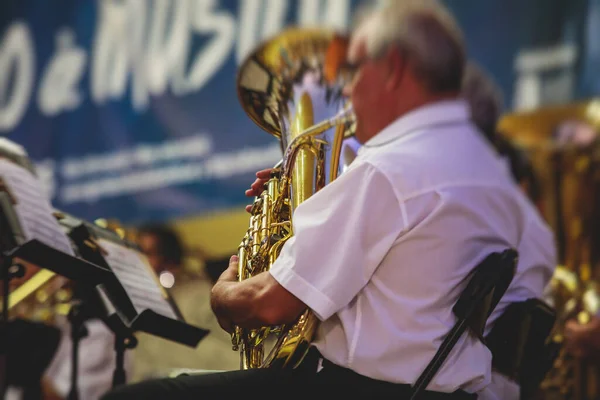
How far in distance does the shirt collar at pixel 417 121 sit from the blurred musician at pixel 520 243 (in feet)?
1.79

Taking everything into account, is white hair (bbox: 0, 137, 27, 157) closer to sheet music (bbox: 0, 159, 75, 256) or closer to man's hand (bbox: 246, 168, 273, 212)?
sheet music (bbox: 0, 159, 75, 256)

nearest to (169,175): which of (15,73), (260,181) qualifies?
(15,73)

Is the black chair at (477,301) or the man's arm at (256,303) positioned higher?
the man's arm at (256,303)

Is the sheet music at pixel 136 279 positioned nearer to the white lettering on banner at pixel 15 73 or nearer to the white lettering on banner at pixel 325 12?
the white lettering on banner at pixel 325 12

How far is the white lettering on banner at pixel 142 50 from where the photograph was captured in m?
4.96

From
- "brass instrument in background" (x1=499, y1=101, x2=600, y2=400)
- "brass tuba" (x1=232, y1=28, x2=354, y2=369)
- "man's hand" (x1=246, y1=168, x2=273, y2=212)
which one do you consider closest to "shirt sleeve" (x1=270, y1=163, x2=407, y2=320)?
"brass tuba" (x1=232, y1=28, x2=354, y2=369)

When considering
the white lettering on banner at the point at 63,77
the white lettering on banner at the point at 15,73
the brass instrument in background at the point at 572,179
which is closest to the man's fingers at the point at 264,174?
the brass instrument in background at the point at 572,179

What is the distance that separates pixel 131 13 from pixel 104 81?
53 centimetres

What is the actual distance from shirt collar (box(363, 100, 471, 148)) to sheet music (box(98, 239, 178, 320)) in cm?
73

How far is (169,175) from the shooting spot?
513 cm

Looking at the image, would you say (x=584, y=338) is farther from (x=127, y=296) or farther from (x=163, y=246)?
(x=163, y=246)

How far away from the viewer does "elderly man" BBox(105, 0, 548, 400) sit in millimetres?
1462

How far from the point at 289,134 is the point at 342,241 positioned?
19.6 inches

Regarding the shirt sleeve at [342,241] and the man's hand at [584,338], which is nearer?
the shirt sleeve at [342,241]
